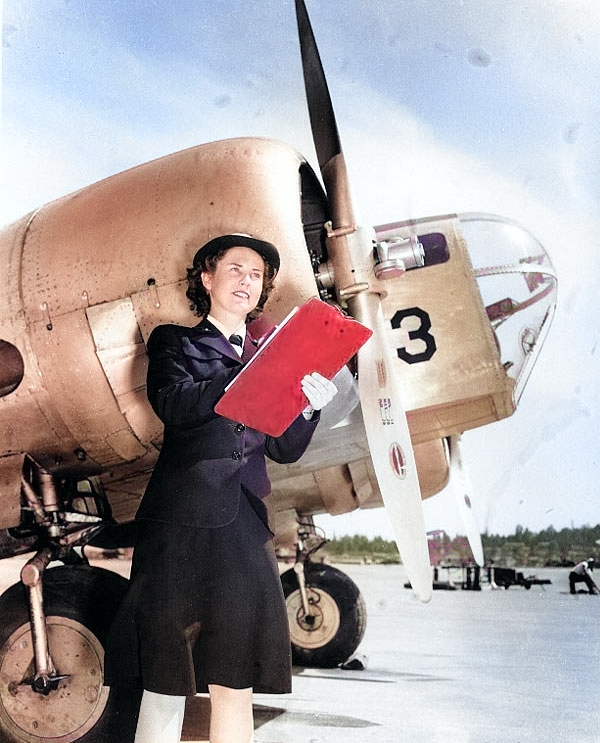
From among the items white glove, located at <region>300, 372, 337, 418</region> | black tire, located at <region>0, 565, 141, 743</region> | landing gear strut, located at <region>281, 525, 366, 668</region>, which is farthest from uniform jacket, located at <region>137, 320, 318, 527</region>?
landing gear strut, located at <region>281, 525, 366, 668</region>

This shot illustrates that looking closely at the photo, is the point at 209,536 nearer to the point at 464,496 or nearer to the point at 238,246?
the point at 238,246

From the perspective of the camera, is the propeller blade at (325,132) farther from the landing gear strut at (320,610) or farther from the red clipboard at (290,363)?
the landing gear strut at (320,610)

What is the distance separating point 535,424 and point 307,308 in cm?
102

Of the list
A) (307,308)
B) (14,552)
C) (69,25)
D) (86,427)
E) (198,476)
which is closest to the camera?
(307,308)

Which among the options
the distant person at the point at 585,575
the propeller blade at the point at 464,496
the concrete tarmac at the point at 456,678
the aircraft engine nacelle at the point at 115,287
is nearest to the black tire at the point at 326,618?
the concrete tarmac at the point at 456,678

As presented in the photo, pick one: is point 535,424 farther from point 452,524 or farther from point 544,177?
point 544,177

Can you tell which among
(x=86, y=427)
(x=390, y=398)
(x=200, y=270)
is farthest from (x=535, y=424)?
(x=86, y=427)

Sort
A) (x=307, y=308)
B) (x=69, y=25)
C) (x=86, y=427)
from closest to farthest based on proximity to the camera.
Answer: (x=307, y=308) → (x=86, y=427) → (x=69, y=25)

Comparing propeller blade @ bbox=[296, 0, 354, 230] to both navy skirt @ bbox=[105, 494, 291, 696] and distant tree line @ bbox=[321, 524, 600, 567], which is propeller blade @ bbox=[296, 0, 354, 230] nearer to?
navy skirt @ bbox=[105, 494, 291, 696]

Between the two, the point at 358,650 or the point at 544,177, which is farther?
the point at 358,650

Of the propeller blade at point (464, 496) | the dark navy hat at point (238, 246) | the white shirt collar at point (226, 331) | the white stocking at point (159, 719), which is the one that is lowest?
the white stocking at point (159, 719)

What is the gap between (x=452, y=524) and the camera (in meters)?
2.38

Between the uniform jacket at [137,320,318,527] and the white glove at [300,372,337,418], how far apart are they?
14cm

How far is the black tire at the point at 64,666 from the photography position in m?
1.98
